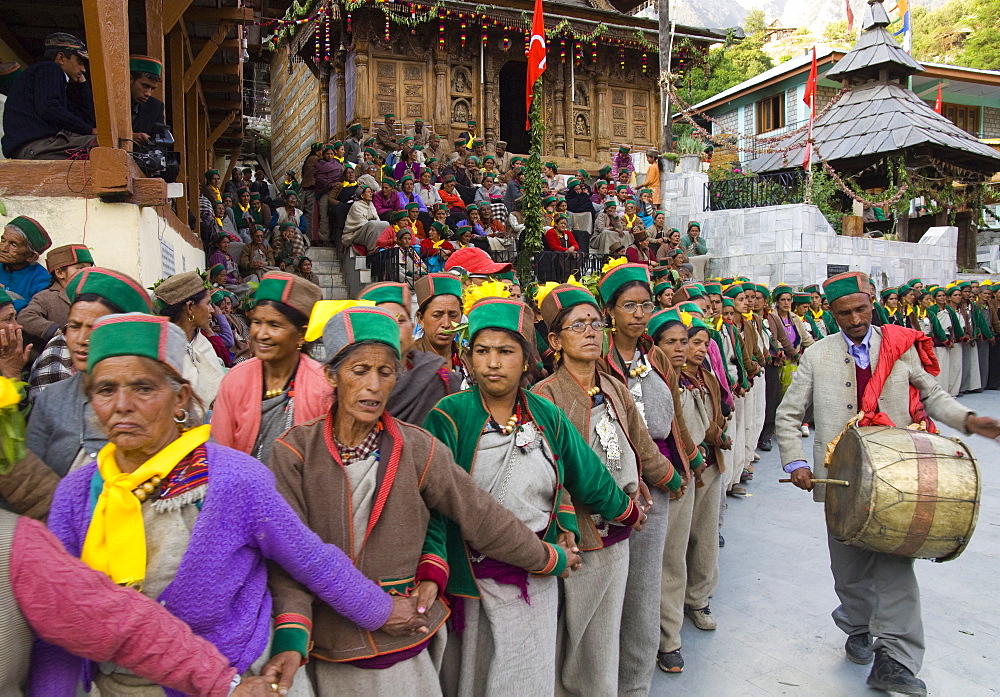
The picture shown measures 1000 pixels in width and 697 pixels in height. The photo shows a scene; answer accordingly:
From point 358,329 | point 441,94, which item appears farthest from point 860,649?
point 441,94

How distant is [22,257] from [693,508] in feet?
14.8

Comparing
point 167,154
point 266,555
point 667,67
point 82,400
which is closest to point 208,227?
point 167,154

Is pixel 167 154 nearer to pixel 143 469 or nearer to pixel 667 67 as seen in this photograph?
pixel 143 469

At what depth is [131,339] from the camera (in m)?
2.02

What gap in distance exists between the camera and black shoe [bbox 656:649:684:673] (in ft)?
14.0

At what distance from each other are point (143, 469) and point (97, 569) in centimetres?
27

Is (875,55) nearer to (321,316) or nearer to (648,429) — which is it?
(648,429)

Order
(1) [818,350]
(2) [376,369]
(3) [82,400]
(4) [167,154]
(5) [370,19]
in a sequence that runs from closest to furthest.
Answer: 1. (2) [376,369]
2. (3) [82,400]
3. (1) [818,350]
4. (4) [167,154]
5. (5) [370,19]

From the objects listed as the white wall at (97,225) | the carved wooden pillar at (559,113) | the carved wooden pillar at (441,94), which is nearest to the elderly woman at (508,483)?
the white wall at (97,225)

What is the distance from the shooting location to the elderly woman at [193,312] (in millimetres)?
3840

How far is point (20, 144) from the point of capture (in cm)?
602

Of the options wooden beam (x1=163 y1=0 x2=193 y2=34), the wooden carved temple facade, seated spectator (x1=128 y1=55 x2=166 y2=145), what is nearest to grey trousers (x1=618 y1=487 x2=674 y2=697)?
seated spectator (x1=128 y1=55 x2=166 y2=145)

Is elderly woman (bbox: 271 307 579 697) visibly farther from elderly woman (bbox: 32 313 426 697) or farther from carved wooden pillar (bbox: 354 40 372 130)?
carved wooden pillar (bbox: 354 40 372 130)

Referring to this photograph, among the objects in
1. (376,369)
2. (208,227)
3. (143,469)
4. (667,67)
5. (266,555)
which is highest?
(667,67)
